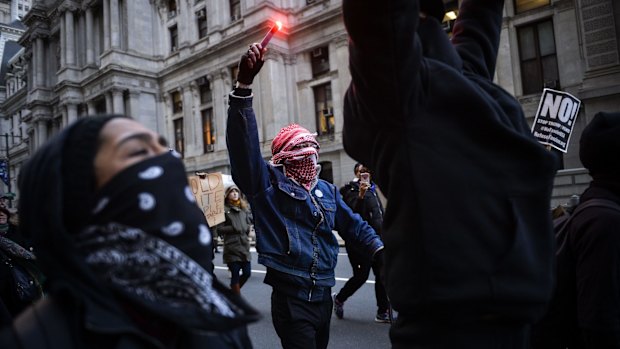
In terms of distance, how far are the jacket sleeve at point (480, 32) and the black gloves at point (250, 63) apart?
46.6 inches

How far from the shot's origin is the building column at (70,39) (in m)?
39.8

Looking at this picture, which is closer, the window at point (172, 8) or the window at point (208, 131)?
the window at point (208, 131)

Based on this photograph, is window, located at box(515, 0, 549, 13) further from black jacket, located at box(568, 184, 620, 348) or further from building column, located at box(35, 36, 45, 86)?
building column, located at box(35, 36, 45, 86)

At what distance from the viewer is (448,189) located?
57.0 inches

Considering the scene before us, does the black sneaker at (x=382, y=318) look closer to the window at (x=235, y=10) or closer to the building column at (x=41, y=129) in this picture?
the window at (x=235, y=10)

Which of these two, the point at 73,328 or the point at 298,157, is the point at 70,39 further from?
the point at 73,328

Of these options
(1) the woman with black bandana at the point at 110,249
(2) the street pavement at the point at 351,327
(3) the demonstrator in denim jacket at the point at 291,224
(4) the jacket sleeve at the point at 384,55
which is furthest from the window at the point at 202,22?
(1) the woman with black bandana at the point at 110,249

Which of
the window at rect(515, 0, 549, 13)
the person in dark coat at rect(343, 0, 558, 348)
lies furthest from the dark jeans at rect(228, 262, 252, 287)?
the window at rect(515, 0, 549, 13)

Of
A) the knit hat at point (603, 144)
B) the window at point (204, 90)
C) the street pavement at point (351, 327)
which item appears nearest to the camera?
the knit hat at point (603, 144)

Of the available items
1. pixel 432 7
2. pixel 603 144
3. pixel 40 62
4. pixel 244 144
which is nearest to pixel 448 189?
pixel 432 7

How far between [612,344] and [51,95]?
51.5 metres

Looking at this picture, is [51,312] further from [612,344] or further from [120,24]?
[120,24]

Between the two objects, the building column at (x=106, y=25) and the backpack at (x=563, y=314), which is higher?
the building column at (x=106, y=25)

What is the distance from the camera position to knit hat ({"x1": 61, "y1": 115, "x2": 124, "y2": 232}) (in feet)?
3.98
